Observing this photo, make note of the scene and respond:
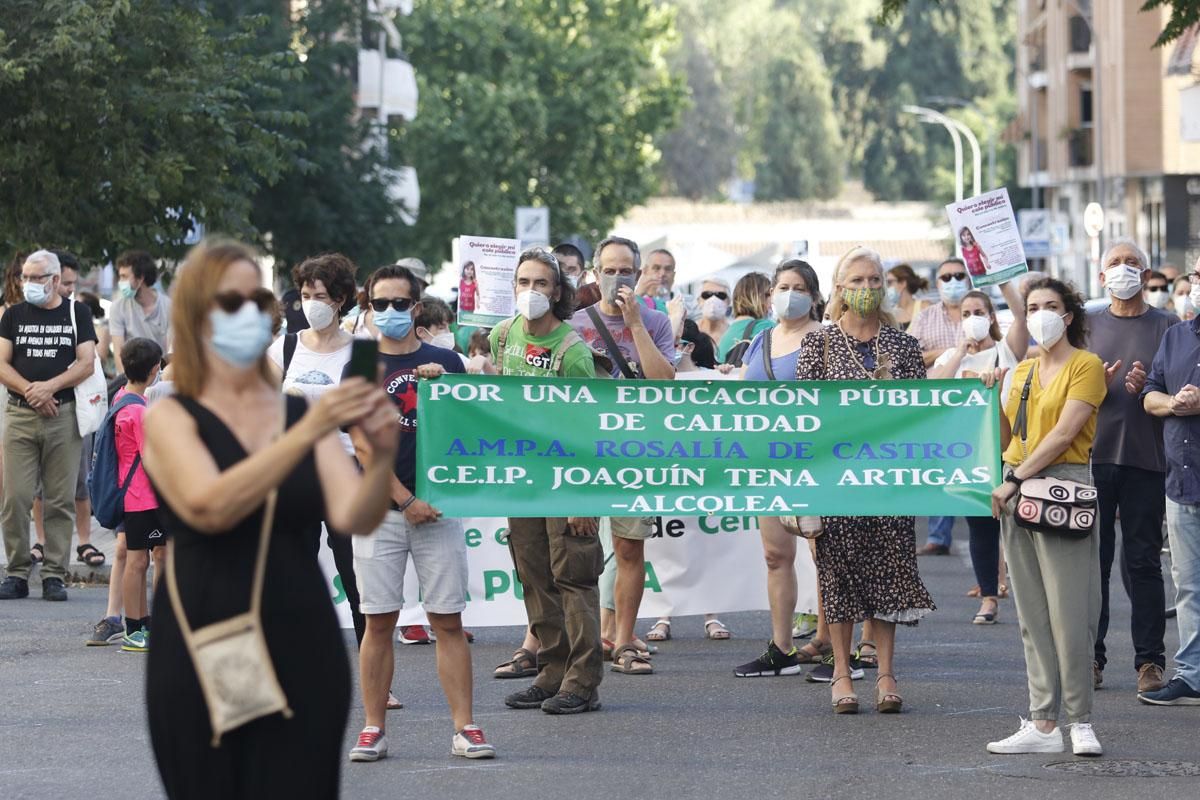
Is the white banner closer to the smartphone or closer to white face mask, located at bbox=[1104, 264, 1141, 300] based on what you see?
white face mask, located at bbox=[1104, 264, 1141, 300]

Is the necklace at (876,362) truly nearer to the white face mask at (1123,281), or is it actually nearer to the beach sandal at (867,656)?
the white face mask at (1123,281)

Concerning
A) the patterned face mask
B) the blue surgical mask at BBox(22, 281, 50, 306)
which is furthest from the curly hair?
the blue surgical mask at BBox(22, 281, 50, 306)

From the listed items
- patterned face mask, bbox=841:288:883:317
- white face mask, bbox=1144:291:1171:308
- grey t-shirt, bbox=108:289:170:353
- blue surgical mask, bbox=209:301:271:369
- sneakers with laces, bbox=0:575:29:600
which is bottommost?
sneakers with laces, bbox=0:575:29:600

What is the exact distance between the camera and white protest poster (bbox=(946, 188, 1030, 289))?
31.9 ft

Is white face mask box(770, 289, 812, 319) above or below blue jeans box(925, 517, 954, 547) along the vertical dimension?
above

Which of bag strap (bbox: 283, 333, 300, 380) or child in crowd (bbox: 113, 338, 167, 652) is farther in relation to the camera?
child in crowd (bbox: 113, 338, 167, 652)

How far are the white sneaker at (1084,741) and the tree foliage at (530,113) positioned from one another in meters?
47.2

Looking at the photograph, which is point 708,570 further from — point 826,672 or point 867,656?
point 826,672

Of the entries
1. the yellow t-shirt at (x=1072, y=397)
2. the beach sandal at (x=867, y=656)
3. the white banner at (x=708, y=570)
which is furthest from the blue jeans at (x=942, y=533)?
the yellow t-shirt at (x=1072, y=397)

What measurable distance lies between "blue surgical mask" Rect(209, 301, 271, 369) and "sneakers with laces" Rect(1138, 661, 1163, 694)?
20.3 feet

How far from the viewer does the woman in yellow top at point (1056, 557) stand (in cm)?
820

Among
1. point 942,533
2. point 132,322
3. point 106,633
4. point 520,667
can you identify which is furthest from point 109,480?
point 942,533

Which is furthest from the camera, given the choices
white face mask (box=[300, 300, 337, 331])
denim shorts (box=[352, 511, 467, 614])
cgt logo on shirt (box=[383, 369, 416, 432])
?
white face mask (box=[300, 300, 337, 331])

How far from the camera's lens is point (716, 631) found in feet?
39.2
